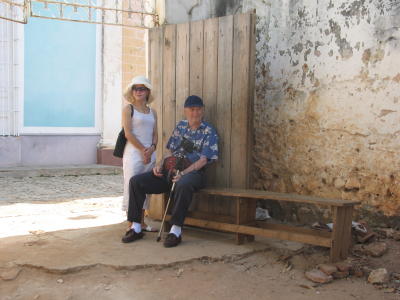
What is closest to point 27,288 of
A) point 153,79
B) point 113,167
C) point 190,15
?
point 153,79

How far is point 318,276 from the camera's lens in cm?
354

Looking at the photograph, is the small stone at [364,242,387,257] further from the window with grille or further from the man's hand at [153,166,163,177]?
the window with grille

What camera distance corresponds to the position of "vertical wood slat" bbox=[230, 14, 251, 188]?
4.64 m

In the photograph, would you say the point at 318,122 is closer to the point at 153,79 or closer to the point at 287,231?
the point at 287,231

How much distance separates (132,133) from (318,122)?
72.6 inches

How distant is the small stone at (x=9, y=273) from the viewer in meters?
3.50

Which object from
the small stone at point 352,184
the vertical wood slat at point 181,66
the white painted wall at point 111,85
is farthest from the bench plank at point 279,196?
the white painted wall at point 111,85

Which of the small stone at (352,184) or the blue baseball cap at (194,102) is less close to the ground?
the blue baseball cap at (194,102)

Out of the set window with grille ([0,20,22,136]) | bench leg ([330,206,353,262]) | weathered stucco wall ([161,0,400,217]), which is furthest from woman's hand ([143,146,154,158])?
window with grille ([0,20,22,136])

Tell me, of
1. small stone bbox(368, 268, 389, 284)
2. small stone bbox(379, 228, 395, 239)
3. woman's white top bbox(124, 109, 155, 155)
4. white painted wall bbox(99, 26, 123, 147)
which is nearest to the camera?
small stone bbox(368, 268, 389, 284)

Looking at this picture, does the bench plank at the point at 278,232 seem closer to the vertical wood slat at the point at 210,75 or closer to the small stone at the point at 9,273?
the vertical wood slat at the point at 210,75

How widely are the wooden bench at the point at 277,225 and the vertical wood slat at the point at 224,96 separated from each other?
0.33 meters

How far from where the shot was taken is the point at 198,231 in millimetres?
4930

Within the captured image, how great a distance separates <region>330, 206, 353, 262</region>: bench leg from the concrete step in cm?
752
